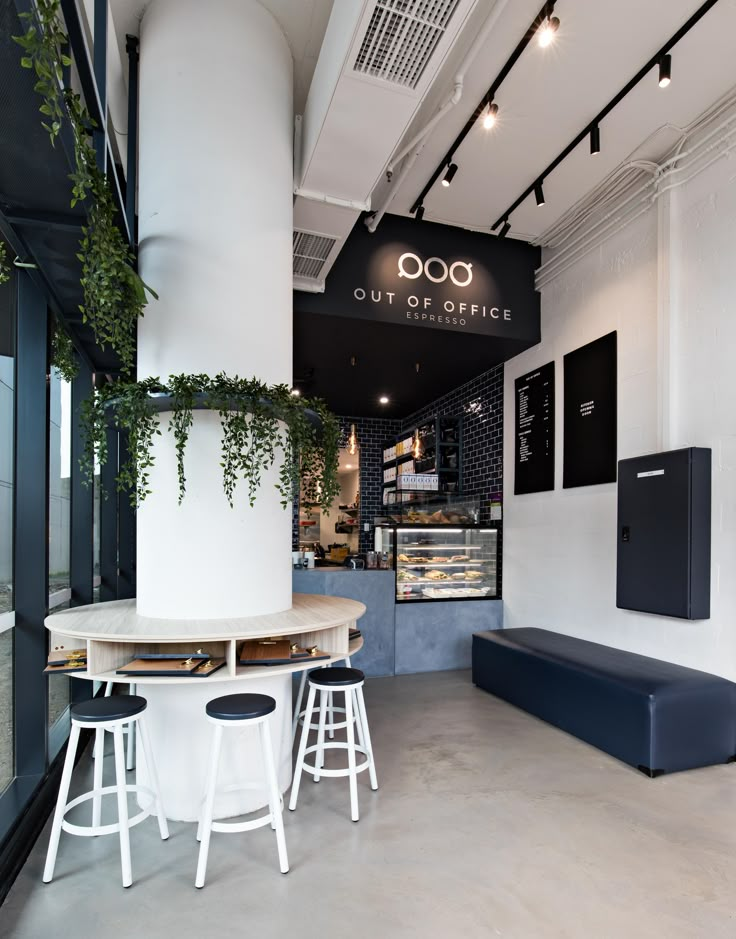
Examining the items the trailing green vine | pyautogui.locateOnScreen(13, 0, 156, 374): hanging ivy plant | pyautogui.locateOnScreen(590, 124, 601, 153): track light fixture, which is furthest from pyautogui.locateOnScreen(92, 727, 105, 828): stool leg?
pyautogui.locateOnScreen(590, 124, 601, 153): track light fixture

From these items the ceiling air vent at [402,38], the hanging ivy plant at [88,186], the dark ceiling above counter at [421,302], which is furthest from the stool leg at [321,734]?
the ceiling air vent at [402,38]

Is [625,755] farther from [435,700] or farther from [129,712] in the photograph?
[129,712]

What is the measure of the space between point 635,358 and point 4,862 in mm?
4450

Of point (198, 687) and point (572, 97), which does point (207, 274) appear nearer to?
point (198, 687)

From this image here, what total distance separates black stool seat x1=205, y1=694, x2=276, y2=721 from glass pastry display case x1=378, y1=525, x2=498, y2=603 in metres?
2.98

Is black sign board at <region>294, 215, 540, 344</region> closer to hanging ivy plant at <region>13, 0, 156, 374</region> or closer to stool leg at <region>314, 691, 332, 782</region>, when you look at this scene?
hanging ivy plant at <region>13, 0, 156, 374</region>

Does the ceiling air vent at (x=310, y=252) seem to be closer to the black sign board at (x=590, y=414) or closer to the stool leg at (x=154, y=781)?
the black sign board at (x=590, y=414)

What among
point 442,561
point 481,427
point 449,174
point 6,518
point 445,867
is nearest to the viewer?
point 445,867

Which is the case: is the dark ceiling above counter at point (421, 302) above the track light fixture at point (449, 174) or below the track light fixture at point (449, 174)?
below

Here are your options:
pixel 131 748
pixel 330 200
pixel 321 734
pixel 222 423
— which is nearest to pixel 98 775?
pixel 131 748

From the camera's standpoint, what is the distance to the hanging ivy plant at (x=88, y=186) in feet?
4.81

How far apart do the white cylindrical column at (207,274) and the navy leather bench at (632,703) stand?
2004mm

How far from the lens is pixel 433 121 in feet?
10.9

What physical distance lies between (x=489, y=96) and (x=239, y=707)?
355 centimetres
